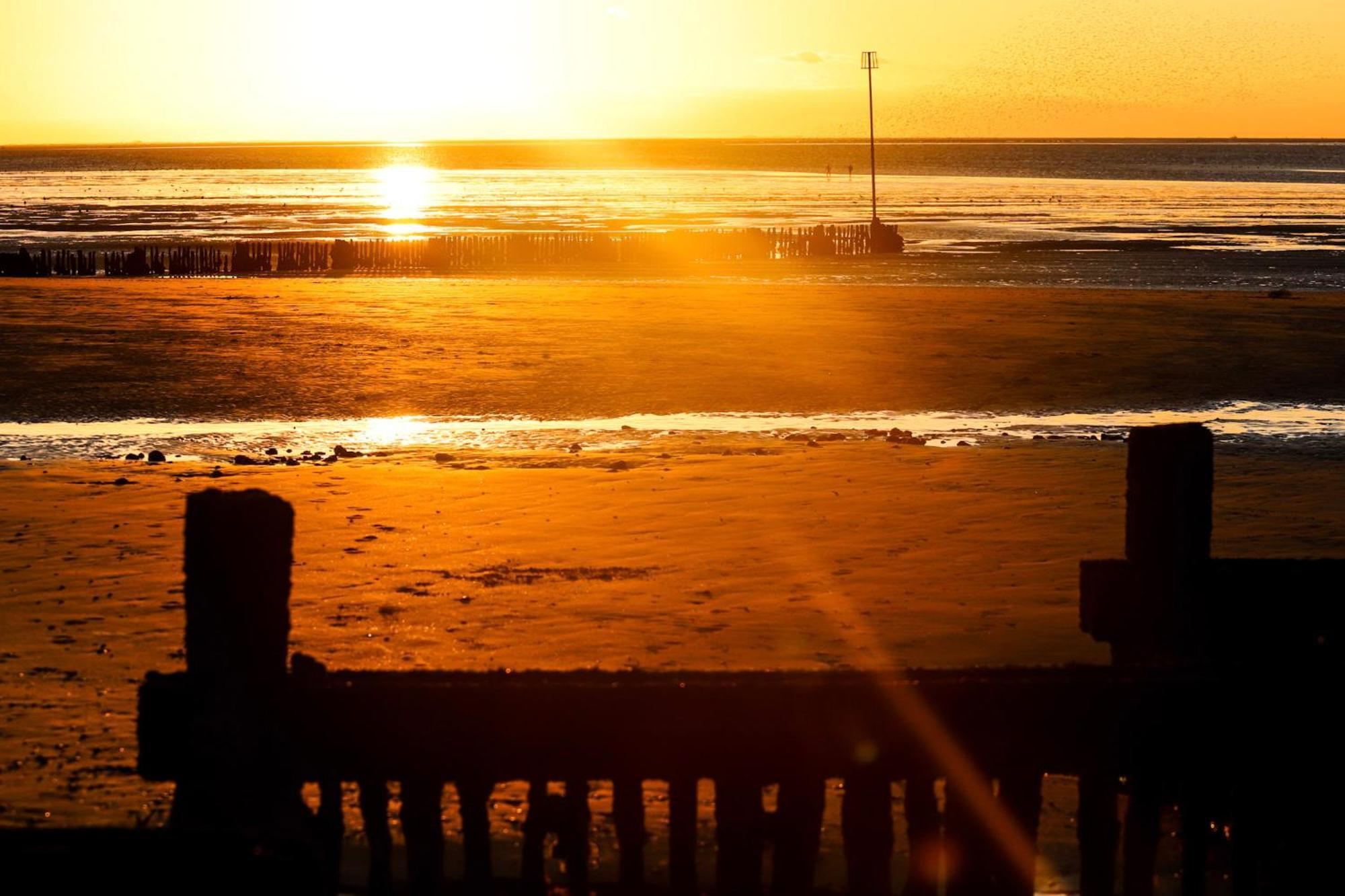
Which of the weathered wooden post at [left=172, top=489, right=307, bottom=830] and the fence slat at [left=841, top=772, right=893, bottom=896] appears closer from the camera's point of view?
the weathered wooden post at [left=172, top=489, right=307, bottom=830]

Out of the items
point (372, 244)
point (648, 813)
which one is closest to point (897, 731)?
point (648, 813)

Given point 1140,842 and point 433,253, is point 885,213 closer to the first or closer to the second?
point 433,253

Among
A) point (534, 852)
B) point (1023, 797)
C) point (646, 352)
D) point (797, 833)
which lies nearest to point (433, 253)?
point (646, 352)

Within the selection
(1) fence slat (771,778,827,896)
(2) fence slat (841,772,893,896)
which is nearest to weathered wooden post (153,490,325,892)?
(1) fence slat (771,778,827,896)

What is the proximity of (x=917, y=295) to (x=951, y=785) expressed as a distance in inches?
1362

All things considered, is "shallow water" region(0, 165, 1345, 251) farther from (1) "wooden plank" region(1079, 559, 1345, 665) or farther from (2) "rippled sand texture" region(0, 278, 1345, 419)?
(1) "wooden plank" region(1079, 559, 1345, 665)

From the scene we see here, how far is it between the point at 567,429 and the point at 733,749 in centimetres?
1659

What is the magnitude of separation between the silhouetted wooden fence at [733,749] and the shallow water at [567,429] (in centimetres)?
1459

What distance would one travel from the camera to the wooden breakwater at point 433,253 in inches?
1893

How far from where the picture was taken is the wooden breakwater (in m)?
48.1

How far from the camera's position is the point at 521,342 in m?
28.0

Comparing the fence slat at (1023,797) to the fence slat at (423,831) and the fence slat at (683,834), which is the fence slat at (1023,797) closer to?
the fence slat at (683,834)

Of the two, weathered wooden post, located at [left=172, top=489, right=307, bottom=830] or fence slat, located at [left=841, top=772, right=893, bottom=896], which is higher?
weathered wooden post, located at [left=172, top=489, right=307, bottom=830]

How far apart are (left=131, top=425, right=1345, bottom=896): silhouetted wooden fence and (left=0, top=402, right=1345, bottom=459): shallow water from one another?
14587mm
